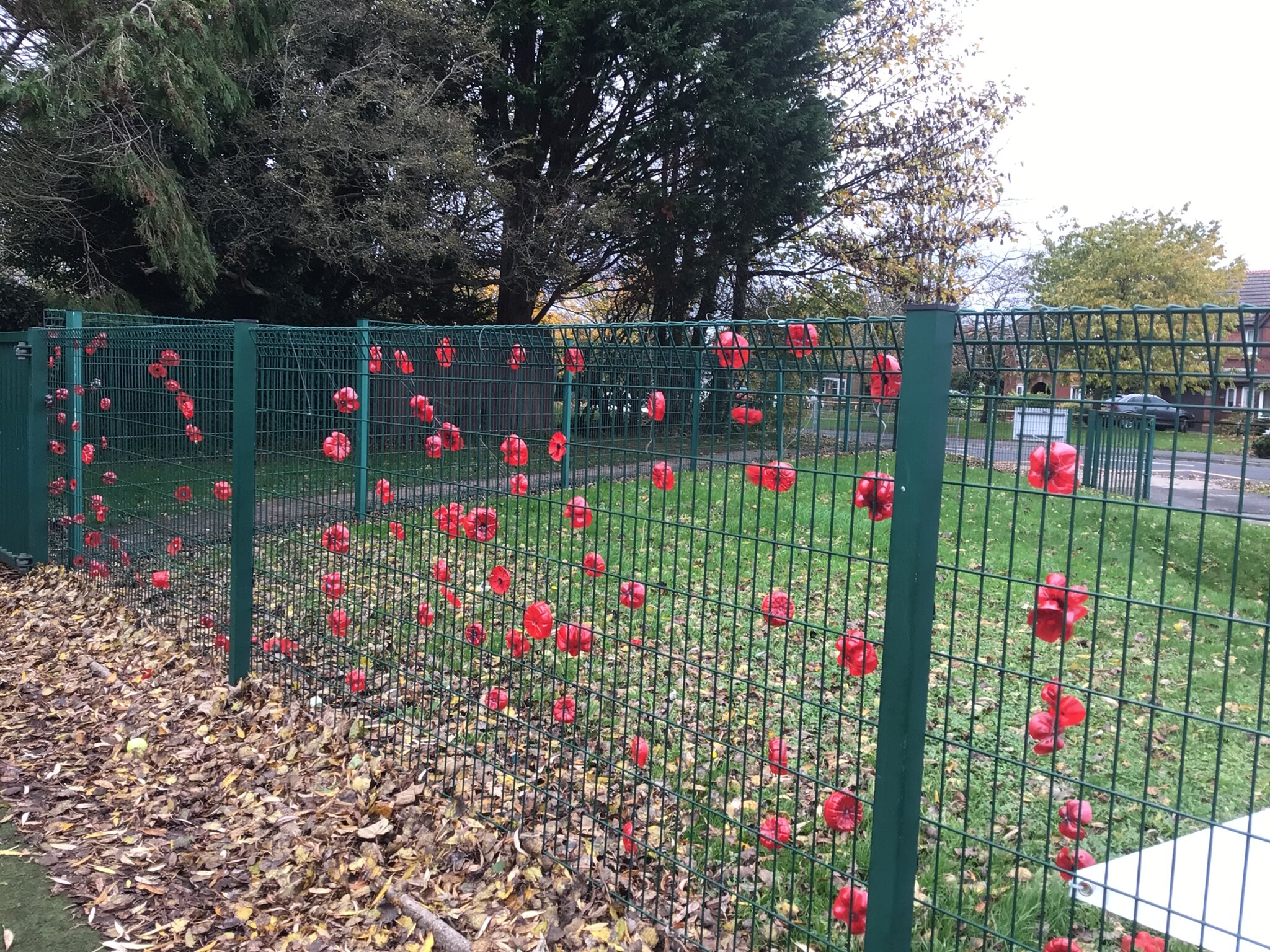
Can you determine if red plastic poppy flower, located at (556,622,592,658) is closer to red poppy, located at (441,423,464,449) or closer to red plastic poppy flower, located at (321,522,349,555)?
red poppy, located at (441,423,464,449)

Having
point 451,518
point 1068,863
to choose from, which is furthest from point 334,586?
point 1068,863

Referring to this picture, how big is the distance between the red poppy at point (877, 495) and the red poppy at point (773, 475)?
0.20 meters

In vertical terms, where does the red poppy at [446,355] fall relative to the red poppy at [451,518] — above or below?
above

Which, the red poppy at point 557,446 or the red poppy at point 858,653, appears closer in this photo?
the red poppy at point 858,653

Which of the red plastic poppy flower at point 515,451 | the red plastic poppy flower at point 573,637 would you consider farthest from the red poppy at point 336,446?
the red plastic poppy flower at point 573,637

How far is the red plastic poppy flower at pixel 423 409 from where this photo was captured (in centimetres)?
355

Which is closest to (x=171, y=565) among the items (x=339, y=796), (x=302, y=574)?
(x=302, y=574)

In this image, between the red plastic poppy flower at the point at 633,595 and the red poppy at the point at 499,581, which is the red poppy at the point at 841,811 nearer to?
the red plastic poppy flower at the point at 633,595

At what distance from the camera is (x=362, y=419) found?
3.97 m

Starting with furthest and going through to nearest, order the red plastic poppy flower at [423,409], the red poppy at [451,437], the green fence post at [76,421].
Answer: the green fence post at [76,421]
the red plastic poppy flower at [423,409]
the red poppy at [451,437]

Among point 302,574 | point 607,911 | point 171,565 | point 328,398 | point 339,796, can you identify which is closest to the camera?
point 607,911

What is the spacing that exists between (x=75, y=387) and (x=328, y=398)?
321 centimetres

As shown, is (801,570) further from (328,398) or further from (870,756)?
(328,398)

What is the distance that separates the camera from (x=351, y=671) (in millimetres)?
4023
